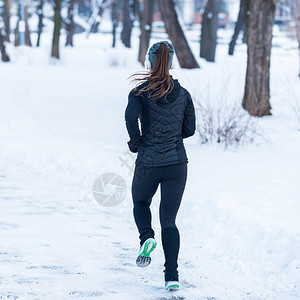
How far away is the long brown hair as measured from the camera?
4330 mm

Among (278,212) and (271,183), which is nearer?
(278,212)

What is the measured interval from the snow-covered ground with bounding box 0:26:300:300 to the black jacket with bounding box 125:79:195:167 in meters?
1.02

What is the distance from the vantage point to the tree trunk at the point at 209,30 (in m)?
28.0

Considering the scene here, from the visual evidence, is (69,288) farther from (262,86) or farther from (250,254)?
(262,86)

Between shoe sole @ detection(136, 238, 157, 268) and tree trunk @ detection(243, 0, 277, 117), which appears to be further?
tree trunk @ detection(243, 0, 277, 117)

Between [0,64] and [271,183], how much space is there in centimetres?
2286

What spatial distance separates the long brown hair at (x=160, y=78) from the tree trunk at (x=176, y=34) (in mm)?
15185

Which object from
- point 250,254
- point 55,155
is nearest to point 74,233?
point 250,254

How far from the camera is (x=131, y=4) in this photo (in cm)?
4034

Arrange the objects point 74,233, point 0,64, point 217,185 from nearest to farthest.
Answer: point 74,233
point 217,185
point 0,64

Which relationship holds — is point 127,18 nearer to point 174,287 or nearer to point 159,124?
point 159,124

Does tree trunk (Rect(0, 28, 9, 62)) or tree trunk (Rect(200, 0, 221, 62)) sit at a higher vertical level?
tree trunk (Rect(200, 0, 221, 62))

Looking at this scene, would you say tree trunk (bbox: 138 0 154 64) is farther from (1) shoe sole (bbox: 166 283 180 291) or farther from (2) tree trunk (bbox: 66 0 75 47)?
(1) shoe sole (bbox: 166 283 180 291)

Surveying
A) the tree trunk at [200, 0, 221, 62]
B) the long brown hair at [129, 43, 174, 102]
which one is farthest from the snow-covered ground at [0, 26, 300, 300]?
the tree trunk at [200, 0, 221, 62]
